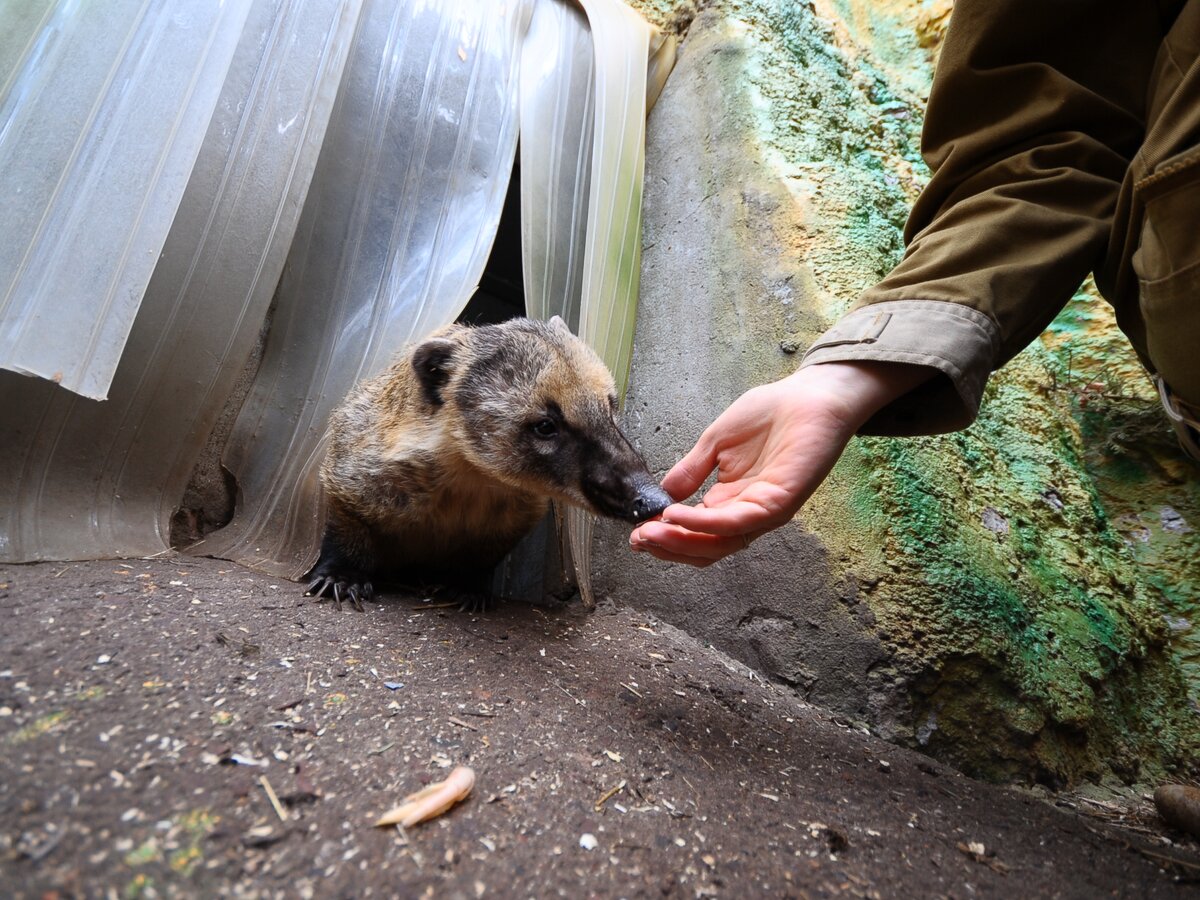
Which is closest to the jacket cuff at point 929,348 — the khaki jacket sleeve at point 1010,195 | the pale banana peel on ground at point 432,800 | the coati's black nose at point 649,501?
the khaki jacket sleeve at point 1010,195

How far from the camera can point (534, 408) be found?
2.76m

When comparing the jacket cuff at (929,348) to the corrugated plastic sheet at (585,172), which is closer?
the jacket cuff at (929,348)

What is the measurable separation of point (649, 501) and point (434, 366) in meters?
1.28

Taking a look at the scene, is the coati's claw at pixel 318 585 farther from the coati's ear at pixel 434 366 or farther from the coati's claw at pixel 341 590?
the coati's ear at pixel 434 366

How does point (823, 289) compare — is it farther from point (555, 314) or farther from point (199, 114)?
point (199, 114)

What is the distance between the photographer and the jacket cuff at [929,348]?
5.76 feet

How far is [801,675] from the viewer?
98.3 inches

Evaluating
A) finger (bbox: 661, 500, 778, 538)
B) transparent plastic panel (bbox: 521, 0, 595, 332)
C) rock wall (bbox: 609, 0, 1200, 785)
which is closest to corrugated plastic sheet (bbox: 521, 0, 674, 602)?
transparent plastic panel (bbox: 521, 0, 595, 332)

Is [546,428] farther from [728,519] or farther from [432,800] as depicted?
[432,800]

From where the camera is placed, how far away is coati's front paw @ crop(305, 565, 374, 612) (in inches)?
108

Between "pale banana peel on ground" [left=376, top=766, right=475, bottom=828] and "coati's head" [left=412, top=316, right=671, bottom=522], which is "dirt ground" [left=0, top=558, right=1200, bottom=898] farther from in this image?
"coati's head" [left=412, top=316, right=671, bottom=522]

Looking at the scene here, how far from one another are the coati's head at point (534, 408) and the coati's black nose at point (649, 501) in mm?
99

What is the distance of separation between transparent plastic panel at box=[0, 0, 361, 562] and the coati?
0.64 metres

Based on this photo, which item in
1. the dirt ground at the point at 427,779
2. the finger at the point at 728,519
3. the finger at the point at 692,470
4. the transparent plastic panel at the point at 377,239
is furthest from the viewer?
the transparent plastic panel at the point at 377,239
